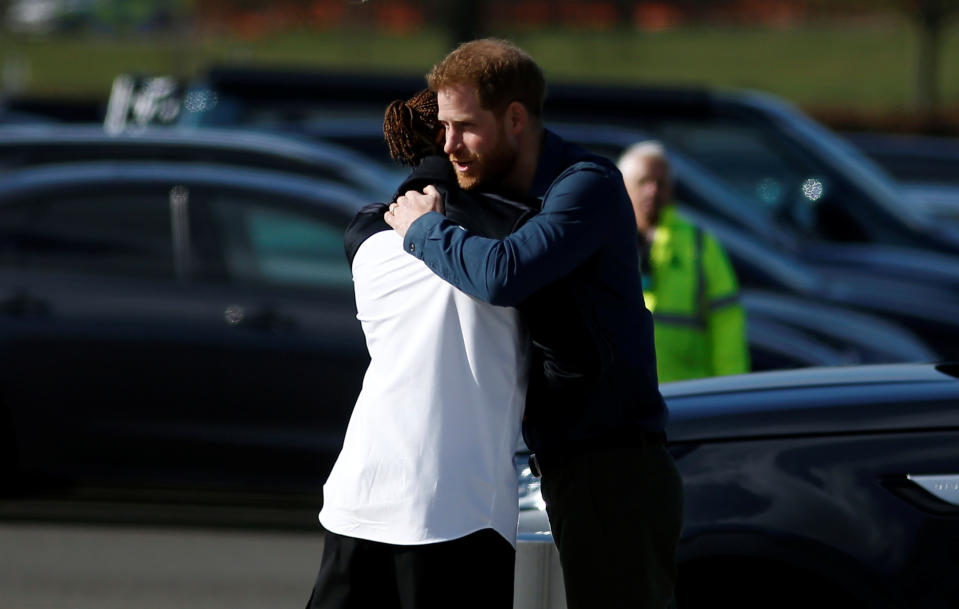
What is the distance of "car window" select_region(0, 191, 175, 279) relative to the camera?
237 inches

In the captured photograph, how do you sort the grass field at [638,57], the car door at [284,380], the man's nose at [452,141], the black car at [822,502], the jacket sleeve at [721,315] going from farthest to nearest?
the grass field at [638,57] < the car door at [284,380] < the jacket sleeve at [721,315] < the black car at [822,502] < the man's nose at [452,141]

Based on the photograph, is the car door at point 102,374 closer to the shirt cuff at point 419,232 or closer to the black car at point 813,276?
the black car at point 813,276

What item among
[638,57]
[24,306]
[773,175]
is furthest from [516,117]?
[638,57]

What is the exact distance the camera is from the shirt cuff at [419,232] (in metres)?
2.64

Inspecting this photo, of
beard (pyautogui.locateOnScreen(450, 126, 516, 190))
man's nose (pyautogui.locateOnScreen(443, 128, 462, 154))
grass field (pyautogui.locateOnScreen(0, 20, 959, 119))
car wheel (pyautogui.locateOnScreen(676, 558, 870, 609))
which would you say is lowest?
car wheel (pyautogui.locateOnScreen(676, 558, 870, 609))

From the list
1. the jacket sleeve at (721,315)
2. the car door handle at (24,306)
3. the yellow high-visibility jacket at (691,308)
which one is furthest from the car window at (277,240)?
the jacket sleeve at (721,315)

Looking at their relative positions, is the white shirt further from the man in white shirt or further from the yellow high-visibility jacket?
the yellow high-visibility jacket

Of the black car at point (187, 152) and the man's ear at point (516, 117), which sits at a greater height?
the black car at point (187, 152)

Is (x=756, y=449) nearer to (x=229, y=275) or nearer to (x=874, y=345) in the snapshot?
(x=229, y=275)

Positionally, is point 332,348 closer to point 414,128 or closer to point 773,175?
point 414,128

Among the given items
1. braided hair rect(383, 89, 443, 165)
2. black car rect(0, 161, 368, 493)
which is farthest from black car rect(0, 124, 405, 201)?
braided hair rect(383, 89, 443, 165)

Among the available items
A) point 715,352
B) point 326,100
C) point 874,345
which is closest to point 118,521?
point 715,352

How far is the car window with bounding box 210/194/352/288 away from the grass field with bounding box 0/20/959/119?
2751cm

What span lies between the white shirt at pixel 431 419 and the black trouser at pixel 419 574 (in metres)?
0.02
